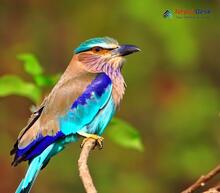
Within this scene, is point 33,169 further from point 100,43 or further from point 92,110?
point 100,43

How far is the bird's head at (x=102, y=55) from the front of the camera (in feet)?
17.7

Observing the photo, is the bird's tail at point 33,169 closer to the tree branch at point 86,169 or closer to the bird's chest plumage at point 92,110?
the bird's chest plumage at point 92,110

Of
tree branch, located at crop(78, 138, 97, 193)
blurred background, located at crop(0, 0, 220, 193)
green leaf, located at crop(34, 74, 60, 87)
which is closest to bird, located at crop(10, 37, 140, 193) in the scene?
green leaf, located at crop(34, 74, 60, 87)

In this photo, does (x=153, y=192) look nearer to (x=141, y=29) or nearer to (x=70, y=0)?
(x=141, y=29)

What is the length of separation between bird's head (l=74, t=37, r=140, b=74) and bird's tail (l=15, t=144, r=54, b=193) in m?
0.76

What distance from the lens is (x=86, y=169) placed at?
12.6 feet

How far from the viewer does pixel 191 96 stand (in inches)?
363

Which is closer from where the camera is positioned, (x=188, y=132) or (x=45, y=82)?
(x=45, y=82)

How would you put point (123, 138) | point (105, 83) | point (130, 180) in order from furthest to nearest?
point (130, 180) → point (105, 83) → point (123, 138)

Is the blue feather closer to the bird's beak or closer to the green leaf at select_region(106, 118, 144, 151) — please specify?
the bird's beak

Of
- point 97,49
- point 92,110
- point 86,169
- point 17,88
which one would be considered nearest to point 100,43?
point 97,49

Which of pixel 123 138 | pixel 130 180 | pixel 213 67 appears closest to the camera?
pixel 123 138

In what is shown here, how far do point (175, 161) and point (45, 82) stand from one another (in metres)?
3.95

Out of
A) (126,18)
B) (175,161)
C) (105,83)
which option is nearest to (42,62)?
(126,18)
